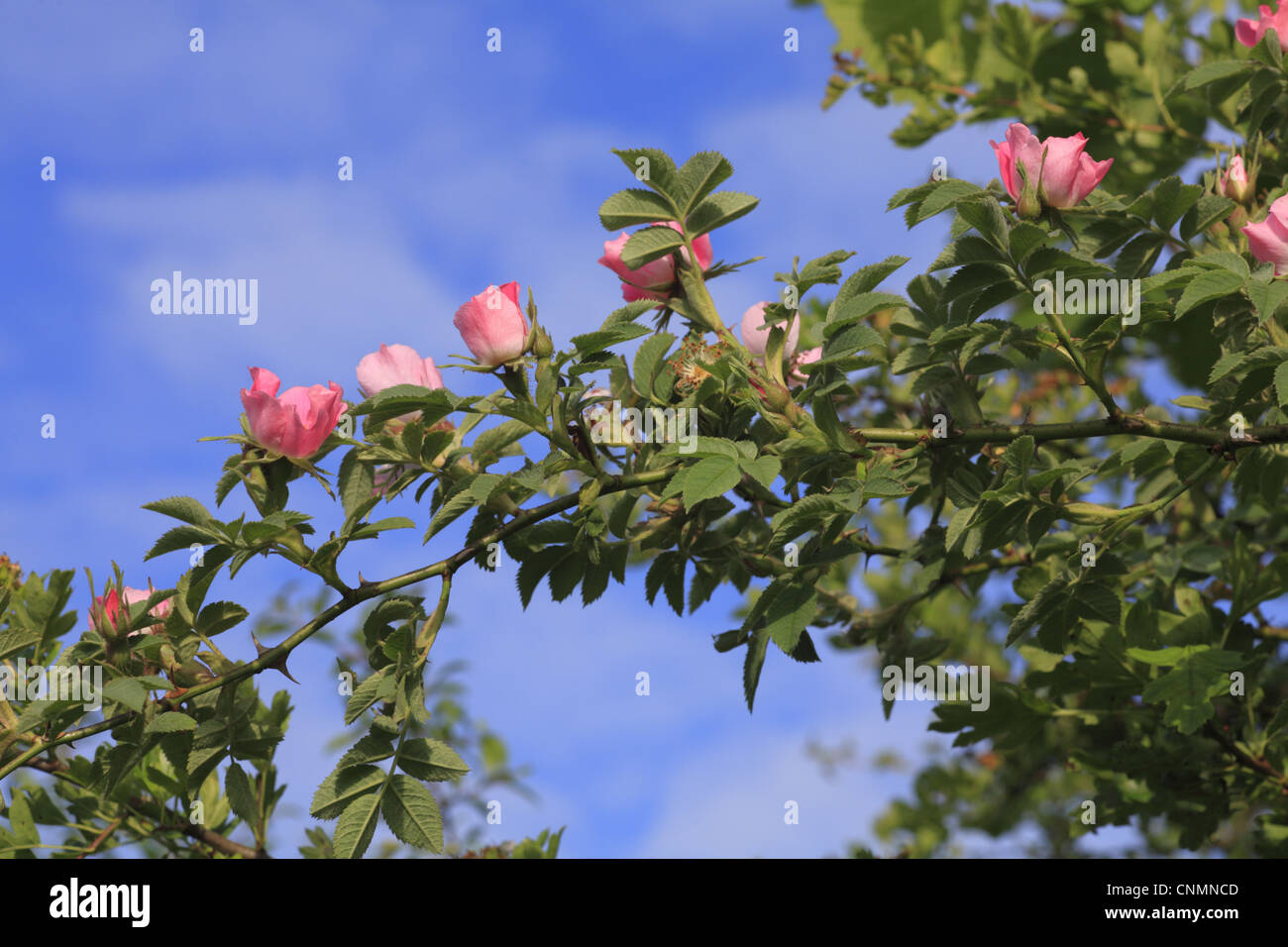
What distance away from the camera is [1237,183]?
263 centimetres

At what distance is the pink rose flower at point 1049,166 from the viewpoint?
7.23 feet

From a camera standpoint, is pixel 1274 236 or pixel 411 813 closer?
pixel 411 813

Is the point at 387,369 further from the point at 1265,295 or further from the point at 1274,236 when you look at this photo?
the point at 1274,236

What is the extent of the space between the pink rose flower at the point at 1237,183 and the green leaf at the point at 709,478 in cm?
150

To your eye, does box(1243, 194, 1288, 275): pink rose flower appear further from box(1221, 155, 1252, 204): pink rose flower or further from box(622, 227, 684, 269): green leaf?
box(622, 227, 684, 269): green leaf

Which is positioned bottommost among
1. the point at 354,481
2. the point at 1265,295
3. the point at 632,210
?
the point at 354,481

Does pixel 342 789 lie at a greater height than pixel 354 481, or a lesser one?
lesser

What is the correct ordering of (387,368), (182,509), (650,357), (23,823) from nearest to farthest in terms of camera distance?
(182,509) < (650,357) < (387,368) < (23,823)

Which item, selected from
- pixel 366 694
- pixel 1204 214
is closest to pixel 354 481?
pixel 366 694

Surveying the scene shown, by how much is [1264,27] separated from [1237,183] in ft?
1.66

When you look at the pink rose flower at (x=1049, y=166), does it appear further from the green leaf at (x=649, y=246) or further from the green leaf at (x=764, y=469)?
the green leaf at (x=764, y=469)

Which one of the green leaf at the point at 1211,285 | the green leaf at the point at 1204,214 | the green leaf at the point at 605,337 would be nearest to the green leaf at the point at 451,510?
the green leaf at the point at 605,337

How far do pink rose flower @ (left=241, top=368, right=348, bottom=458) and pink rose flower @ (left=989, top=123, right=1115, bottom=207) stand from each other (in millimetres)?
1430

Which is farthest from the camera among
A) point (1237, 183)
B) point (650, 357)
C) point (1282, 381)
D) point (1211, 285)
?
point (1237, 183)
